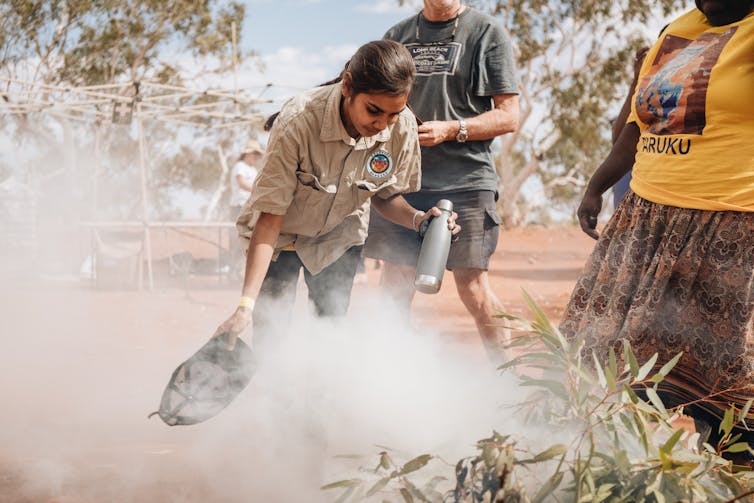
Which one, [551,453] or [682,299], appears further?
[682,299]

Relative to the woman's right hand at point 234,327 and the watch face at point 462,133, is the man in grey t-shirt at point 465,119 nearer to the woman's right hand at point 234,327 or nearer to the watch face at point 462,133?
the watch face at point 462,133

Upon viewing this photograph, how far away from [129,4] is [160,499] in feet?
60.4

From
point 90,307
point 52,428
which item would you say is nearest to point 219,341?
point 52,428

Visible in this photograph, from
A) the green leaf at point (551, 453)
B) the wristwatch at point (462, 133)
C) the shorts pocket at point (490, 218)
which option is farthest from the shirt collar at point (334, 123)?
the green leaf at point (551, 453)

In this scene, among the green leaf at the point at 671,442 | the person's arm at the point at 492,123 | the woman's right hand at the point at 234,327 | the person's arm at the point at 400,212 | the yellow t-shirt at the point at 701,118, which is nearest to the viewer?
the green leaf at the point at 671,442

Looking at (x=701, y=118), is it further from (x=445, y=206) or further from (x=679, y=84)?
(x=445, y=206)

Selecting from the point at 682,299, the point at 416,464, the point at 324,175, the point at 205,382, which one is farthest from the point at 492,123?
the point at 416,464

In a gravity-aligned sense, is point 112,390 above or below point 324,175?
below

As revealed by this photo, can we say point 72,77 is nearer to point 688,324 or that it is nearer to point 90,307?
point 90,307

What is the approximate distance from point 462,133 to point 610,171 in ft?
2.63

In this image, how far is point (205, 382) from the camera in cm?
246

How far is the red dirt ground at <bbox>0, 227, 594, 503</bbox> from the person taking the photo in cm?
281

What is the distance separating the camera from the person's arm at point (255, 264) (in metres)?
2.37

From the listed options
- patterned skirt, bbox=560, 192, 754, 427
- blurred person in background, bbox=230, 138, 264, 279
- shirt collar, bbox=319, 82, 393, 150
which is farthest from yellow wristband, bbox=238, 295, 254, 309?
blurred person in background, bbox=230, 138, 264, 279
